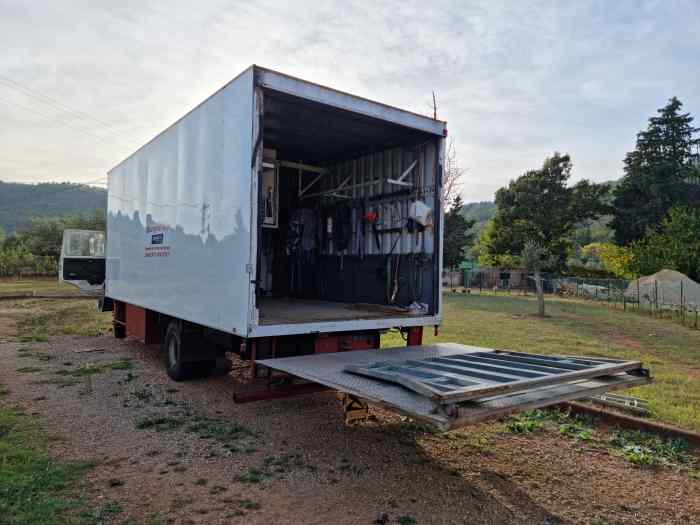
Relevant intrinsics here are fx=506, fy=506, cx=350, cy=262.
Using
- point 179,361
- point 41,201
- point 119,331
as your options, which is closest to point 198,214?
point 179,361

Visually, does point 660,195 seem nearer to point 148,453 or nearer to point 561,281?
point 561,281

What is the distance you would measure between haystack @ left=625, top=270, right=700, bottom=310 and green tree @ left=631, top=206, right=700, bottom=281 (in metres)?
1.85

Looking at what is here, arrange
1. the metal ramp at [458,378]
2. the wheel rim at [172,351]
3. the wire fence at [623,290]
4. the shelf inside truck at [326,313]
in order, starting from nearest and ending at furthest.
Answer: the metal ramp at [458,378], the shelf inside truck at [326,313], the wheel rim at [172,351], the wire fence at [623,290]

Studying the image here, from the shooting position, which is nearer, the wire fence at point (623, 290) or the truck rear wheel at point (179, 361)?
the truck rear wheel at point (179, 361)

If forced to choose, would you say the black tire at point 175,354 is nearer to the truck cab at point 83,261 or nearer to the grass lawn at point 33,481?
the grass lawn at point 33,481

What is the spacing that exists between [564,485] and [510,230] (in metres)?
42.4

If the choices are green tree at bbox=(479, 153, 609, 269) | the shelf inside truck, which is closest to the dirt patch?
the shelf inside truck

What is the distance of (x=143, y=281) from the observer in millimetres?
7883

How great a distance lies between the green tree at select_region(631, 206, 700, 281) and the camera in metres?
26.9

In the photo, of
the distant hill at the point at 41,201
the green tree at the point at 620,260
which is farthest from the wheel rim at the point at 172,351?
the distant hill at the point at 41,201

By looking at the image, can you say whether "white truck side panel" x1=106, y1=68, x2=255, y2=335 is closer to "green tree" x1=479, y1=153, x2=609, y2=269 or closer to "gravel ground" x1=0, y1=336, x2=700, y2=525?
"gravel ground" x1=0, y1=336, x2=700, y2=525

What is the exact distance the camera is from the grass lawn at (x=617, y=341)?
20.3 feet

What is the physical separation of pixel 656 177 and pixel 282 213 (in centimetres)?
4028

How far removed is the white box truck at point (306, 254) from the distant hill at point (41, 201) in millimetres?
91554
